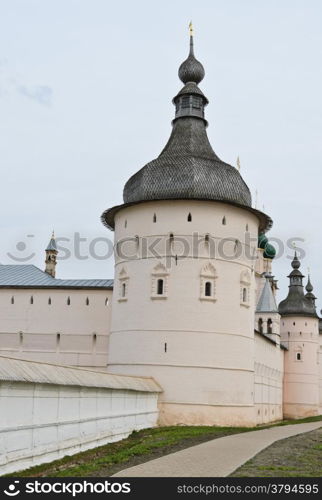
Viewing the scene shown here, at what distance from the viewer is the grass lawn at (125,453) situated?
937 centimetres

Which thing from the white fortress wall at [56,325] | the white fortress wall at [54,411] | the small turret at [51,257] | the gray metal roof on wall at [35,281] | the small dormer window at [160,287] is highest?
the small turret at [51,257]

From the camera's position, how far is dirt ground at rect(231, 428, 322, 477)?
8.81 metres

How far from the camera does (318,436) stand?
16.3 m

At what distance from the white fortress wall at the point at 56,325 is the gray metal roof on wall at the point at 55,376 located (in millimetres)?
7459

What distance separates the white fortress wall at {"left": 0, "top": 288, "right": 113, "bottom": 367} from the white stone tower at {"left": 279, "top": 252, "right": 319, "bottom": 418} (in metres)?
18.0

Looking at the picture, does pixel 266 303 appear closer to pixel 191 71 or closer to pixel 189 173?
pixel 191 71

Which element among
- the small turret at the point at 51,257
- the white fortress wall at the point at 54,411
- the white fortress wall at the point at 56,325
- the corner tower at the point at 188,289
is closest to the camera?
the white fortress wall at the point at 54,411

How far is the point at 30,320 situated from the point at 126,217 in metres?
6.50

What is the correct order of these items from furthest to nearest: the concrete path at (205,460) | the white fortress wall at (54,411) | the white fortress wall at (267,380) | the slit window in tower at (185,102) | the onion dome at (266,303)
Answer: the onion dome at (266,303) < the white fortress wall at (267,380) < the slit window in tower at (185,102) < the white fortress wall at (54,411) < the concrete path at (205,460)

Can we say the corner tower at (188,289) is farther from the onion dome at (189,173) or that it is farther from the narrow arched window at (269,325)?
the narrow arched window at (269,325)

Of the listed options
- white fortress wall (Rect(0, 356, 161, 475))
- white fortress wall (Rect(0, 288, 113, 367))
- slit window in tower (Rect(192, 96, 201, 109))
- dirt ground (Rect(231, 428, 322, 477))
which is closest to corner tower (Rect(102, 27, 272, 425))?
slit window in tower (Rect(192, 96, 201, 109))

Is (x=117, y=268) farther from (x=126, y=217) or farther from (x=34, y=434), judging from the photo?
(x=34, y=434)

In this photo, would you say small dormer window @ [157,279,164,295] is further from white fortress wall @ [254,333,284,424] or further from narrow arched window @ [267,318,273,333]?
narrow arched window @ [267,318,273,333]

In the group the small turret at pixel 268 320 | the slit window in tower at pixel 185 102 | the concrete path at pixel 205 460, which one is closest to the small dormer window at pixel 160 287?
the concrete path at pixel 205 460
